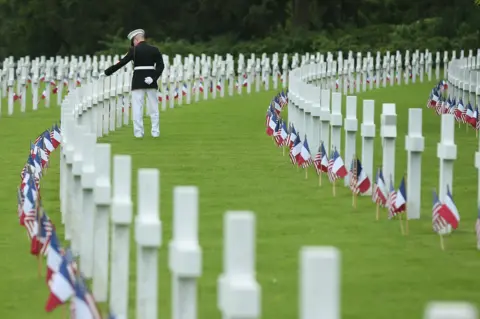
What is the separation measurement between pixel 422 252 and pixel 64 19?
56.1 metres

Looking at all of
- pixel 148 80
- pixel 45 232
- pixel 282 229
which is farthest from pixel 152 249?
pixel 148 80

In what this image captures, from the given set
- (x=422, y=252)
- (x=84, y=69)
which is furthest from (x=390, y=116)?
(x=84, y=69)

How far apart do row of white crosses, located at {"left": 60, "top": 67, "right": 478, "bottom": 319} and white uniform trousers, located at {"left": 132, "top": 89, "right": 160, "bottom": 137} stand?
11.3m

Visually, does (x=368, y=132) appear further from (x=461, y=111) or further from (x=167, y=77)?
(x=167, y=77)

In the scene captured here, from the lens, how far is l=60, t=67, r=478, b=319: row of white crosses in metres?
5.31

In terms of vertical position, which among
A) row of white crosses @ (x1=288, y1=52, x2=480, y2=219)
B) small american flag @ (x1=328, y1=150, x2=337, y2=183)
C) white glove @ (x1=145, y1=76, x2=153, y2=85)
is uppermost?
white glove @ (x1=145, y1=76, x2=153, y2=85)

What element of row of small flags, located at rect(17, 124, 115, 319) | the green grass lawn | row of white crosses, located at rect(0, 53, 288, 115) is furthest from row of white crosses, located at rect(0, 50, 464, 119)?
row of small flags, located at rect(17, 124, 115, 319)

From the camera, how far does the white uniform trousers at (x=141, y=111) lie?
84.3 feet

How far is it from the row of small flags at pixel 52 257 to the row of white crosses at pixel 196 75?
19.4 metres

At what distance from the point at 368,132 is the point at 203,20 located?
54.0 meters

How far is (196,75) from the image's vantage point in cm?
3938

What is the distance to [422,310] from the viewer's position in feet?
32.9

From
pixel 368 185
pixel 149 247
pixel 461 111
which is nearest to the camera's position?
pixel 149 247

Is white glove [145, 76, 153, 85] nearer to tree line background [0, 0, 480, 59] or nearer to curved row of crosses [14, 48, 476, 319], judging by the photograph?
curved row of crosses [14, 48, 476, 319]
